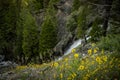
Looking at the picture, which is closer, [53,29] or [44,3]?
[53,29]

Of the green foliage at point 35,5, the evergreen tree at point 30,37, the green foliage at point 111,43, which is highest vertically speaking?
the green foliage at point 111,43

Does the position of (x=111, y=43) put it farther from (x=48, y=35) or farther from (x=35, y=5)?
(x=35, y=5)

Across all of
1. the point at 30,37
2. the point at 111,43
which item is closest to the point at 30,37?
the point at 30,37

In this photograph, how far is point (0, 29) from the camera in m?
55.0

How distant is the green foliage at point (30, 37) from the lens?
163ft

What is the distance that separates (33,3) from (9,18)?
5.28 meters

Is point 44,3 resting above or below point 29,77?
below

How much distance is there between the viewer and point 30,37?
166ft

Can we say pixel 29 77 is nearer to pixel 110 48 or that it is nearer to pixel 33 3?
pixel 110 48

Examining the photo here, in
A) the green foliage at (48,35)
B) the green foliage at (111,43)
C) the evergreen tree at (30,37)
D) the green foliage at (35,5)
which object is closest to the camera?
the green foliage at (111,43)

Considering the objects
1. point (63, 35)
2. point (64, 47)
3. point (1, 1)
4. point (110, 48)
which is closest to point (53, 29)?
point (63, 35)

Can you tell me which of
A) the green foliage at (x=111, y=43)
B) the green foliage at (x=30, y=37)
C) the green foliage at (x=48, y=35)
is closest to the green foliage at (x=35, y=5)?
the green foliage at (x=30, y=37)

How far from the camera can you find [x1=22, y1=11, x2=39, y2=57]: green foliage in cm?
4981

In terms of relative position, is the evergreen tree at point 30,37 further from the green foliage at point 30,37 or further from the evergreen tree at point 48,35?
the evergreen tree at point 48,35
